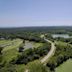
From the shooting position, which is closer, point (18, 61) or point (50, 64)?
point (50, 64)

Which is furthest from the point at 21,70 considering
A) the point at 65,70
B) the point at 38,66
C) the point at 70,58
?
the point at 70,58

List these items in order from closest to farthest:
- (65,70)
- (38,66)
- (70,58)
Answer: (38,66), (65,70), (70,58)

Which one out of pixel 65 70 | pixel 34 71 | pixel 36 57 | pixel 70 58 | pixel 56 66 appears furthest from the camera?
pixel 70 58

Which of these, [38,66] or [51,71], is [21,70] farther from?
[51,71]

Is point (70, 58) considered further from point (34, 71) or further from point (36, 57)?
point (34, 71)

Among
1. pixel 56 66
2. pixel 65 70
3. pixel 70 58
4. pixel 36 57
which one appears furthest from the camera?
pixel 70 58

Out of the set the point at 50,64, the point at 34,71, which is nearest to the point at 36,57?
the point at 50,64

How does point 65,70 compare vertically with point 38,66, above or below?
below

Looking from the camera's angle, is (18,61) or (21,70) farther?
(18,61)

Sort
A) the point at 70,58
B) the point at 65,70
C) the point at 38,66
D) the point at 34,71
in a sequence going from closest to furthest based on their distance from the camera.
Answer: the point at 34,71 → the point at 38,66 → the point at 65,70 → the point at 70,58
